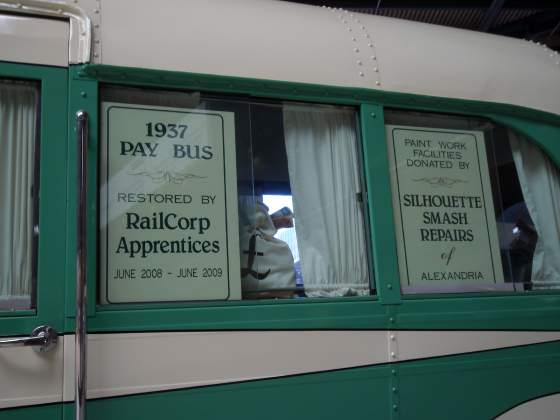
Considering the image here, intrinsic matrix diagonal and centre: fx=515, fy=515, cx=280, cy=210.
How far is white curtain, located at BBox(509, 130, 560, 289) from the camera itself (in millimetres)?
2316

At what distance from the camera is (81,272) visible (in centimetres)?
150

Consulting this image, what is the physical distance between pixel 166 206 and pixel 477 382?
53.0 inches

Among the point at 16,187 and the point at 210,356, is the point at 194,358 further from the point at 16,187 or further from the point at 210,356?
the point at 16,187

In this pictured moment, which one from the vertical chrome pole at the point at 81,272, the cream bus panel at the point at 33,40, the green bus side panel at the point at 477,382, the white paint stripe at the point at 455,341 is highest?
the cream bus panel at the point at 33,40

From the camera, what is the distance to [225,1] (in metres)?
2.03

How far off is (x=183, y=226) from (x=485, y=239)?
1.26 m

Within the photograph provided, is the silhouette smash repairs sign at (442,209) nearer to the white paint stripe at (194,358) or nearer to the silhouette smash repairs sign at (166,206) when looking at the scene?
the white paint stripe at (194,358)

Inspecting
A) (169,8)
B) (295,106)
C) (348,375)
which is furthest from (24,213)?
(348,375)

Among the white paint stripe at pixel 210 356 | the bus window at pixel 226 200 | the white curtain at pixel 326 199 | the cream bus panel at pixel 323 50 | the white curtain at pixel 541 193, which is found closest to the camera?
the white paint stripe at pixel 210 356

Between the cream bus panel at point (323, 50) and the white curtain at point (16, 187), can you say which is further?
the cream bus panel at point (323, 50)

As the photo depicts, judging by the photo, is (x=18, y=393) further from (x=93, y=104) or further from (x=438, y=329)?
(x=438, y=329)

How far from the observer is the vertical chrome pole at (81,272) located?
4.71ft

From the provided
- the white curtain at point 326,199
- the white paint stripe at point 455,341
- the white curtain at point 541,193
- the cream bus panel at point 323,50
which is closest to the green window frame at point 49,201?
the cream bus panel at point 323,50

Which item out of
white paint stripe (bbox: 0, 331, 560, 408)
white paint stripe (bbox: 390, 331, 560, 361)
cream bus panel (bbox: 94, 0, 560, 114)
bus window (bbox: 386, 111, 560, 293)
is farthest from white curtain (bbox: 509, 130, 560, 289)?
white paint stripe (bbox: 0, 331, 560, 408)
